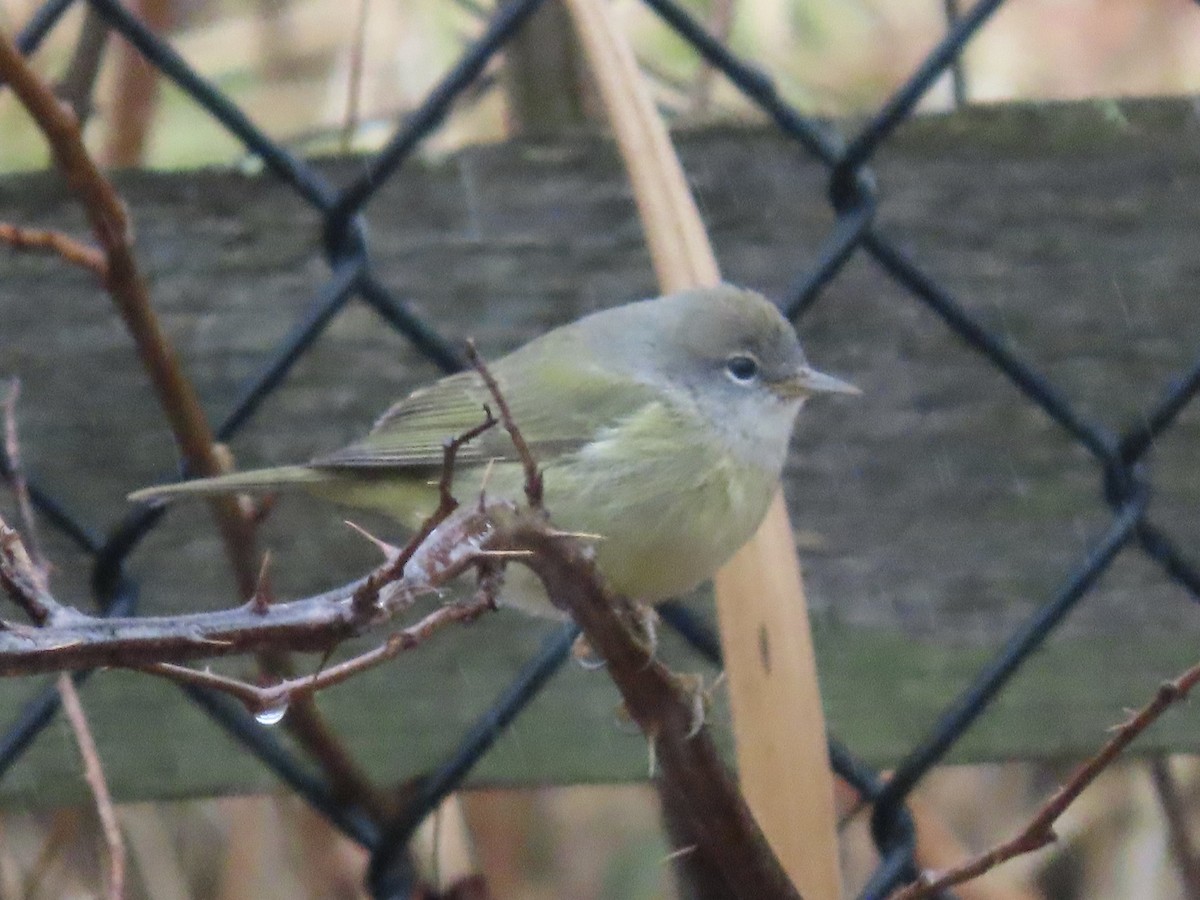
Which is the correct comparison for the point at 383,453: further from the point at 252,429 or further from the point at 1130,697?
the point at 1130,697

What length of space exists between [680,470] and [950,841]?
70cm

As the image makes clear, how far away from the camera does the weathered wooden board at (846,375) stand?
1.24 metres

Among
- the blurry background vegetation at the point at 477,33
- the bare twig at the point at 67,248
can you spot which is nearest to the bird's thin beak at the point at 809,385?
the bare twig at the point at 67,248

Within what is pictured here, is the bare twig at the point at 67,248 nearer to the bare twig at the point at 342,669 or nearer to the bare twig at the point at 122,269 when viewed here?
the bare twig at the point at 122,269

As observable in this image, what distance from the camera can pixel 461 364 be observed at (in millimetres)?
1188

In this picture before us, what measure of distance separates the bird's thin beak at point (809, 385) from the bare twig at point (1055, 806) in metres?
0.48

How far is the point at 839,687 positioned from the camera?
4.15 ft

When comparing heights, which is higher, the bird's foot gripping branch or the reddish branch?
the reddish branch

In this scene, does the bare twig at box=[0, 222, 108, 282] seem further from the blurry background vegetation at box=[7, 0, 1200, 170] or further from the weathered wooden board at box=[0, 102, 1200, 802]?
the blurry background vegetation at box=[7, 0, 1200, 170]

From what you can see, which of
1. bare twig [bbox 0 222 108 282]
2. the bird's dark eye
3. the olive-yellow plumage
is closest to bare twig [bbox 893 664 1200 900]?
the olive-yellow plumage

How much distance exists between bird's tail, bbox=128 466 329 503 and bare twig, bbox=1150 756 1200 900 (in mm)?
976

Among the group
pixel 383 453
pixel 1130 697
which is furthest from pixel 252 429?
pixel 1130 697

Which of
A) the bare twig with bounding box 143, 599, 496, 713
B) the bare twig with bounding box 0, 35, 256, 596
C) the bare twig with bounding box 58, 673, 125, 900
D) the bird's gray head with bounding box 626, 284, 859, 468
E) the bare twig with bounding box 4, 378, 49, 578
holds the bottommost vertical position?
the bare twig with bounding box 143, 599, 496, 713

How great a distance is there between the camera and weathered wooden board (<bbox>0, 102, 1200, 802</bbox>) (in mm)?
1241
